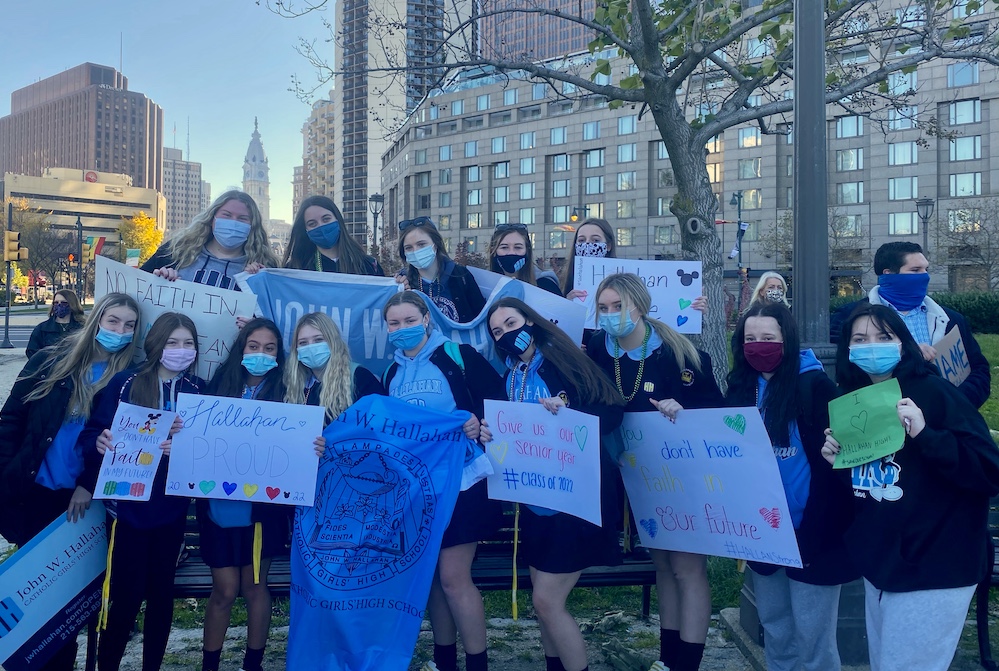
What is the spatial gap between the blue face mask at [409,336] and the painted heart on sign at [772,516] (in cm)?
181

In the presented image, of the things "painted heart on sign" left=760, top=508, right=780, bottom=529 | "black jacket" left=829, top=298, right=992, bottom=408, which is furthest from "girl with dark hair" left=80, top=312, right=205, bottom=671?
"black jacket" left=829, top=298, right=992, bottom=408

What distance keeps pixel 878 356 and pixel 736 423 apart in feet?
2.20

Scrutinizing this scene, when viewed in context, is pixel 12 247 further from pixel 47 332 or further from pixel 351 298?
pixel 351 298

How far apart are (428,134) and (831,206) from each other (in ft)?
145

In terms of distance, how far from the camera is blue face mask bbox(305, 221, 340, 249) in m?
4.99

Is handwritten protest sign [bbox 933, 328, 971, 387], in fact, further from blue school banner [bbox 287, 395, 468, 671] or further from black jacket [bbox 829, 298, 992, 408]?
blue school banner [bbox 287, 395, 468, 671]

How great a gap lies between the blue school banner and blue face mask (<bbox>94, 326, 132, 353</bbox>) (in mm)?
1181

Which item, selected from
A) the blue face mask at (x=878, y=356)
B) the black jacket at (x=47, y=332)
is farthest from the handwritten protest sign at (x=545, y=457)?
the black jacket at (x=47, y=332)

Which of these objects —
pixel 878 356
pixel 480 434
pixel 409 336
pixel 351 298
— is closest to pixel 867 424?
pixel 878 356

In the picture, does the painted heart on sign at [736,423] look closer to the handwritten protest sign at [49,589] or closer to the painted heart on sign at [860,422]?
the painted heart on sign at [860,422]

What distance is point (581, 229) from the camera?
17.4 ft

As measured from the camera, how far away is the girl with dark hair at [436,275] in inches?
185

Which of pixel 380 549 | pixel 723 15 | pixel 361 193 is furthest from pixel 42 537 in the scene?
pixel 361 193

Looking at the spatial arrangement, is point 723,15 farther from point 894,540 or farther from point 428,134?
point 428,134
